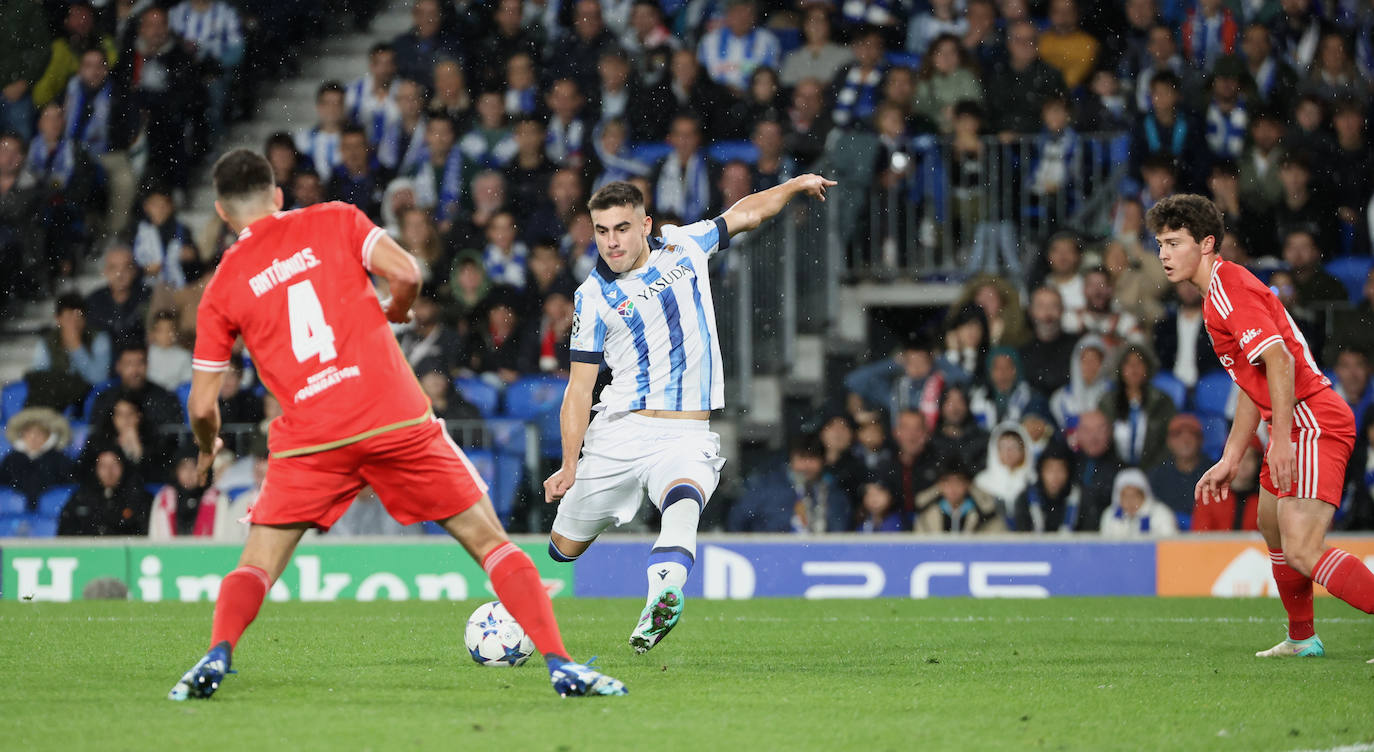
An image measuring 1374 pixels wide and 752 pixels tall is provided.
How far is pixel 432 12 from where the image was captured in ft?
52.9

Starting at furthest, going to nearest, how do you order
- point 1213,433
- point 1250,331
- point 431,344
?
point 431,344 < point 1213,433 < point 1250,331

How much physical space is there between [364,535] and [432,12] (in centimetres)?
613

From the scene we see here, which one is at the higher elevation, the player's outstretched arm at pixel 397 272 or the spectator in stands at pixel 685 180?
the spectator in stands at pixel 685 180

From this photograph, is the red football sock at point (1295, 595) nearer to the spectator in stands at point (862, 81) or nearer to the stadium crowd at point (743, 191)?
the stadium crowd at point (743, 191)

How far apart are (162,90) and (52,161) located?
4.02 feet

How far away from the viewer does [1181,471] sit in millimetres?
12086

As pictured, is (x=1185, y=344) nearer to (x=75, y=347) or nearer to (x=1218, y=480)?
(x=1218, y=480)

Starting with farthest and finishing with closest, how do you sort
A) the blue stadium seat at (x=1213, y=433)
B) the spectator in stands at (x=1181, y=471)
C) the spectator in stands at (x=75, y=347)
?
the spectator in stands at (x=75, y=347) < the blue stadium seat at (x=1213, y=433) < the spectator in stands at (x=1181, y=471)

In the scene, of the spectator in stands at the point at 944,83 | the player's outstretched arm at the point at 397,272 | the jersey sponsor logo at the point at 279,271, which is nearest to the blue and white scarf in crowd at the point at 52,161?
the spectator in stands at the point at 944,83

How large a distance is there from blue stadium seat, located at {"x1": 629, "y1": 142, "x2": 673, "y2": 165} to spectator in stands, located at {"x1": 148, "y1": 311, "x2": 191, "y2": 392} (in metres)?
4.22

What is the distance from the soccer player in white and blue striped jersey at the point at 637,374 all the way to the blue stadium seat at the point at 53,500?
655 cm

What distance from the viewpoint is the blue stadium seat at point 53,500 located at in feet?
41.5

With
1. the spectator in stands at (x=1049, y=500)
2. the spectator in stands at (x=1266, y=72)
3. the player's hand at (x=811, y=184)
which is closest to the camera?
the player's hand at (x=811, y=184)

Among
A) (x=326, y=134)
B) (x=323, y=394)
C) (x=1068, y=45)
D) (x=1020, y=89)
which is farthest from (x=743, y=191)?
(x=323, y=394)
